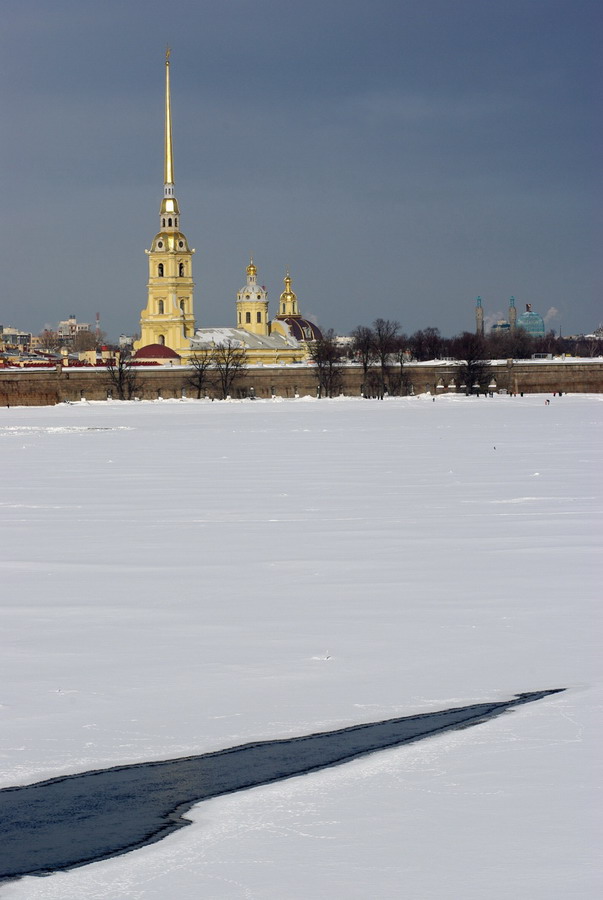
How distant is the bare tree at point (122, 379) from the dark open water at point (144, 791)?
82.6 metres

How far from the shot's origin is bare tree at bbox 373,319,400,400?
94.4 metres

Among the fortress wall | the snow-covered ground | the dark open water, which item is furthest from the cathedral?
the dark open water

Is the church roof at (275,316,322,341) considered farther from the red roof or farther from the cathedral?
the red roof

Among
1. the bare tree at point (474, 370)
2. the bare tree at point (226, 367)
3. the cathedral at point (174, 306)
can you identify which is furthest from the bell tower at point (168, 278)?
the bare tree at point (474, 370)

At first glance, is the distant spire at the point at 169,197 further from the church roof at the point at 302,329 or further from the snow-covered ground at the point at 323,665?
the snow-covered ground at the point at 323,665

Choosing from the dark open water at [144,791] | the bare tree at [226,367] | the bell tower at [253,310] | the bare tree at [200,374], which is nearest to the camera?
the dark open water at [144,791]

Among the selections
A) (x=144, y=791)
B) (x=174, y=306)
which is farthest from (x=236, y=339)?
(x=144, y=791)

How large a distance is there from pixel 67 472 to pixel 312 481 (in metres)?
4.87

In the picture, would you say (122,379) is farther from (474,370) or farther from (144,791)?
(144,791)

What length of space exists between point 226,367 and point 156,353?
477 inches

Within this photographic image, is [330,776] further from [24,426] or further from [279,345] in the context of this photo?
[279,345]

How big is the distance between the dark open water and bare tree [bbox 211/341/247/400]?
3280 inches

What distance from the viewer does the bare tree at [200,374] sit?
9219 centimetres

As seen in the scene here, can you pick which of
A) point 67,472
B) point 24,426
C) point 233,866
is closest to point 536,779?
point 233,866
